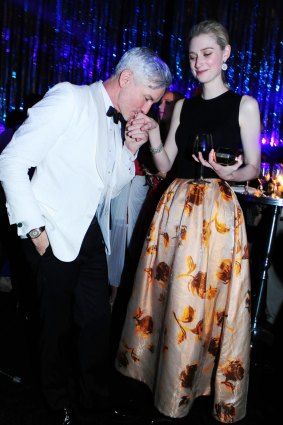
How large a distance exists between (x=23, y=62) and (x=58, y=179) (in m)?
4.77

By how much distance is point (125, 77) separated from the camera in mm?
1756

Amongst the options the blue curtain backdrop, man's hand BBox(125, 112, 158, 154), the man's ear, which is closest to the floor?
man's hand BBox(125, 112, 158, 154)

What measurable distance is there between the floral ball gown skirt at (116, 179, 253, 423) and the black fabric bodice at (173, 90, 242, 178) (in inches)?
6.1

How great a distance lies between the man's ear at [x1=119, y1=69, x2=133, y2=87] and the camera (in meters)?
1.75

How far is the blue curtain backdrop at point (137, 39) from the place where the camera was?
581cm

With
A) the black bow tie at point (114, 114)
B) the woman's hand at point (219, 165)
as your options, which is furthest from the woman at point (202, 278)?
the black bow tie at point (114, 114)

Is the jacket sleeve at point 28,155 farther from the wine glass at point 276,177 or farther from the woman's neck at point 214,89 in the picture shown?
the wine glass at point 276,177

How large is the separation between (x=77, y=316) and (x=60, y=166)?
719 mm

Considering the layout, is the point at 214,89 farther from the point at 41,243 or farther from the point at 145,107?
the point at 41,243

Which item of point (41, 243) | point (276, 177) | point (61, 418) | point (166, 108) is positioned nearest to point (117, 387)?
point (61, 418)

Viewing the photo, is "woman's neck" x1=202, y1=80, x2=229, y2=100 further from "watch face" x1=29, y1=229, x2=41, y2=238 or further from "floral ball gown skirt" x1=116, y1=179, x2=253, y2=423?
"watch face" x1=29, y1=229, x2=41, y2=238

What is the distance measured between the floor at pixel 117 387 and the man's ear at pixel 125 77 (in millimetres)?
1589

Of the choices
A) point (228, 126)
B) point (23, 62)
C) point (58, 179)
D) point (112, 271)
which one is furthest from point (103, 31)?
point (58, 179)

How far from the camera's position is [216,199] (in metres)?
1.92
